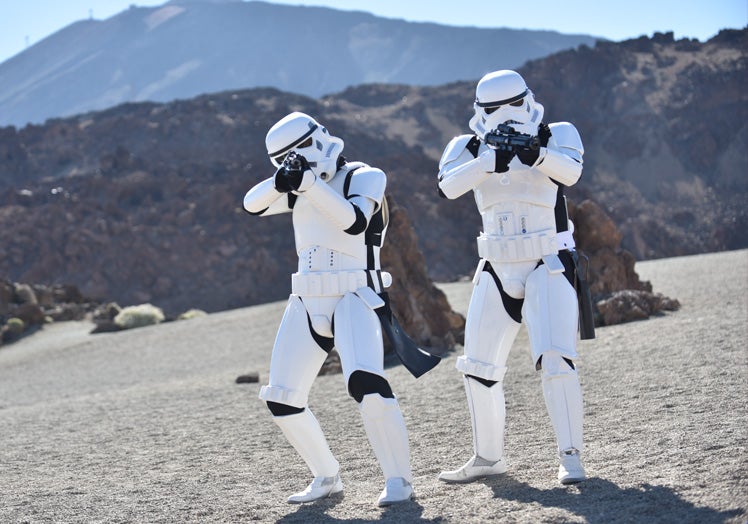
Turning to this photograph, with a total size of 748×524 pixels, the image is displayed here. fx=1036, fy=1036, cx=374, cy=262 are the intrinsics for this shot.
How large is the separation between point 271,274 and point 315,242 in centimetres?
3444

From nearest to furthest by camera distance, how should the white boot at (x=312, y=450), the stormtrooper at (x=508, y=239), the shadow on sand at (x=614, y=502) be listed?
the shadow on sand at (x=614, y=502), the stormtrooper at (x=508, y=239), the white boot at (x=312, y=450)

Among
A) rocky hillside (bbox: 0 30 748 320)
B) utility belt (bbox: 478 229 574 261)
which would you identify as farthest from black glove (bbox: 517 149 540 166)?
rocky hillside (bbox: 0 30 748 320)

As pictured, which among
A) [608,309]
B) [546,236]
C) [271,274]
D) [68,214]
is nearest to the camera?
[546,236]

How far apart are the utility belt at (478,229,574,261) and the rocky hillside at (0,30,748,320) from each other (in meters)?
28.6

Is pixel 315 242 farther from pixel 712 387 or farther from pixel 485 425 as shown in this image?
pixel 712 387

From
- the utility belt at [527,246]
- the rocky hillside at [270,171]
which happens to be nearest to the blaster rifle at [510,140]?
the utility belt at [527,246]

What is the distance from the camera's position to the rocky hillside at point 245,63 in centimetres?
17438

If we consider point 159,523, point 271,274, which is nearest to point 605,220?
point 159,523

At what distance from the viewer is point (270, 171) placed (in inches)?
1932

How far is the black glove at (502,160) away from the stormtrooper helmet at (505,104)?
0.26 m

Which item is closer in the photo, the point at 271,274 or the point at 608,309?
the point at 608,309

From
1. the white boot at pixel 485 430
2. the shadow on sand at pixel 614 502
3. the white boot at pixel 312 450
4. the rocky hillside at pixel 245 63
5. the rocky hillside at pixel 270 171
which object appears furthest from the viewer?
the rocky hillside at pixel 245 63

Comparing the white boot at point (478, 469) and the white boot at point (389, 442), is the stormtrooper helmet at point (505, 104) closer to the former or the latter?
the white boot at point (389, 442)

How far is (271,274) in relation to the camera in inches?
1608
